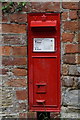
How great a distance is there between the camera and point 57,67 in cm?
Answer: 316

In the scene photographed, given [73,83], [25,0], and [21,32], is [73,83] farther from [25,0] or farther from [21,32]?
[25,0]

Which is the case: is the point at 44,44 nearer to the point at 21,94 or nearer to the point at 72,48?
the point at 72,48

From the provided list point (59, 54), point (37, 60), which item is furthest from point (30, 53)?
point (59, 54)

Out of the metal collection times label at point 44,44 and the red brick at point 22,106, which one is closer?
the metal collection times label at point 44,44

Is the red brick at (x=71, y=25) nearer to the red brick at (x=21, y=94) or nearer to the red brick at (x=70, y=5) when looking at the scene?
the red brick at (x=70, y=5)

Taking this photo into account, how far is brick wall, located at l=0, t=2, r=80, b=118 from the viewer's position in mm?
3145

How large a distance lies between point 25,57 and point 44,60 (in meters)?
0.22

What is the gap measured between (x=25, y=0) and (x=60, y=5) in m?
0.40

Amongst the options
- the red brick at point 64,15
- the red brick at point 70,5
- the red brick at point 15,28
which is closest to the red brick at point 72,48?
the red brick at point 64,15

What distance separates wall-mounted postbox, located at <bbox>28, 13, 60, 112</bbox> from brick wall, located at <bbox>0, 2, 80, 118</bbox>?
0.06 metres

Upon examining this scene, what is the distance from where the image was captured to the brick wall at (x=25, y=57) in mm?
3145

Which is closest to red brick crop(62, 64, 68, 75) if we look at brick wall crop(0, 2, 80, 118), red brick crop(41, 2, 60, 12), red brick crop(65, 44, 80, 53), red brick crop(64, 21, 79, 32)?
brick wall crop(0, 2, 80, 118)

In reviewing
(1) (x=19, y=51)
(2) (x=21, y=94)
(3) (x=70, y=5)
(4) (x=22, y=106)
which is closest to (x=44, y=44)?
(1) (x=19, y=51)

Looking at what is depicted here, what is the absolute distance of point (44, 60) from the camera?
3160mm
